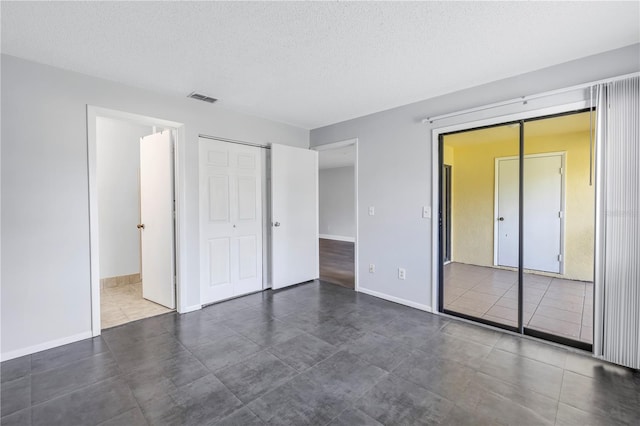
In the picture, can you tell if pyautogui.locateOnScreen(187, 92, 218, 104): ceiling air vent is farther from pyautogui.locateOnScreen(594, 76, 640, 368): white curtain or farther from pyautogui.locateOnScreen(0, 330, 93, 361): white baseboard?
pyautogui.locateOnScreen(594, 76, 640, 368): white curtain

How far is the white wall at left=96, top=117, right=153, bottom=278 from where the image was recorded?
415 centimetres

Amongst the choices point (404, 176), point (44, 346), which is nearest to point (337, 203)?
point (404, 176)

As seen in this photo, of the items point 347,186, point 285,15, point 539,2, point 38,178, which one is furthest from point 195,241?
point 347,186

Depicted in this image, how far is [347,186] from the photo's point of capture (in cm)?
932

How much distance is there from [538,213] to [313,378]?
426 cm

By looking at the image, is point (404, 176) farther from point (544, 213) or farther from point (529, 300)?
point (544, 213)

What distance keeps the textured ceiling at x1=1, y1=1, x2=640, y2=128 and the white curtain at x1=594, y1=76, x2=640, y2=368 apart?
1.64ft

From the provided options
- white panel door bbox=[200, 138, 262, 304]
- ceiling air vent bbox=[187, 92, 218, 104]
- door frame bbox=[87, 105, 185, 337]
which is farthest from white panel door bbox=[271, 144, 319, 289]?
door frame bbox=[87, 105, 185, 337]

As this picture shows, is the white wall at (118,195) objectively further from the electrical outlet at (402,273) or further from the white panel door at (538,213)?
the white panel door at (538,213)

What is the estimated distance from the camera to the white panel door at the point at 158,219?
3.32 metres

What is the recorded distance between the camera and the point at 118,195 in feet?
14.1

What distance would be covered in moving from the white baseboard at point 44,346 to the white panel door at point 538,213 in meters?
5.75

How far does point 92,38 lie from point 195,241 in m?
2.06

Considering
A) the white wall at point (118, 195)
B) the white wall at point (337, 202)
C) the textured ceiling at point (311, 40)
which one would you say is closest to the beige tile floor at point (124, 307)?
the white wall at point (118, 195)
